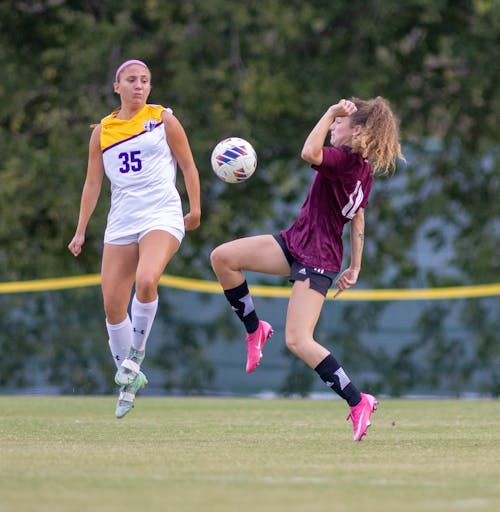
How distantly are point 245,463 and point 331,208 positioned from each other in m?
2.18

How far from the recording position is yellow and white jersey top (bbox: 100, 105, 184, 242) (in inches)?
350

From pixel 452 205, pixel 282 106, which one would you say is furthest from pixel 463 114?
pixel 282 106

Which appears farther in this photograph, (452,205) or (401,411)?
(452,205)

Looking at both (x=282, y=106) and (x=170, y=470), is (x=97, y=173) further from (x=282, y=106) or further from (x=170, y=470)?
(x=282, y=106)

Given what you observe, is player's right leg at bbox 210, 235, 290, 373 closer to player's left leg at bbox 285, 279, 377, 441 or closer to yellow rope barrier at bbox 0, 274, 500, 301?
player's left leg at bbox 285, 279, 377, 441

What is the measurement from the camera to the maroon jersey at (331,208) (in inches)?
324

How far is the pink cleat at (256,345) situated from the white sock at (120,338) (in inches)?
35.5

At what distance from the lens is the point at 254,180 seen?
18734mm

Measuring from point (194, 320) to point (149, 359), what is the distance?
0.71m

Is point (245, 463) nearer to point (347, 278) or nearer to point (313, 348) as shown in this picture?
point (313, 348)

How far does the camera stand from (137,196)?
8.90 metres

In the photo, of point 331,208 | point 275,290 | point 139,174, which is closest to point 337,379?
point 331,208

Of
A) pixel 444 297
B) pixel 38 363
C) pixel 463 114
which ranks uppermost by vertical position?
pixel 463 114

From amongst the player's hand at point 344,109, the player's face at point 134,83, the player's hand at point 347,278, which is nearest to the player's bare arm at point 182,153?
the player's face at point 134,83
